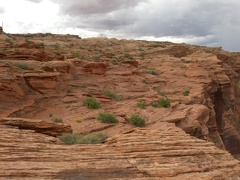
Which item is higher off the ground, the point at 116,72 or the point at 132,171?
the point at 116,72

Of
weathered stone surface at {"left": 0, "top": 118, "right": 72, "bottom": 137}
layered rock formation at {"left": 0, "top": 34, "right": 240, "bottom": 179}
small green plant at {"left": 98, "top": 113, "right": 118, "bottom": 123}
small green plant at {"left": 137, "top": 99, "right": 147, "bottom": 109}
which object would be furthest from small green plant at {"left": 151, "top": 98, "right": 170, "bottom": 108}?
weathered stone surface at {"left": 0, "top": 118, "right": 72, "bottom": 137}

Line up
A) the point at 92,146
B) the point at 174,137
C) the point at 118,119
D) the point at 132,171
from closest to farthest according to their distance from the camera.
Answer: the point at 132,171, the point at 92,146, the point at 174,137, the point at 118,119

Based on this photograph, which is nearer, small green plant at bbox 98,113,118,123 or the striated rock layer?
the striated rock layer

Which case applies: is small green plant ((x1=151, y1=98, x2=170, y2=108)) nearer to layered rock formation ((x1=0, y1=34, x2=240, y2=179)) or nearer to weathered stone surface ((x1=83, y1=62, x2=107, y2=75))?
layered rock formation ((x1=0, y1=34, x2=240, y2=179))

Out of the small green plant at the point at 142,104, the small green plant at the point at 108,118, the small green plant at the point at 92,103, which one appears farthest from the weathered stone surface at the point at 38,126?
the small green plant at the point at 142,104

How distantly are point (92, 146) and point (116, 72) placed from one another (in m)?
16.8

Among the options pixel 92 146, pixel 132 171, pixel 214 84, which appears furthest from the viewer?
pixel 214 84

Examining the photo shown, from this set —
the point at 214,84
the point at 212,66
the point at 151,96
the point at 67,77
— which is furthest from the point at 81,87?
the point at 212,66

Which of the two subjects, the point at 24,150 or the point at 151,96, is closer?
the point at 24,150

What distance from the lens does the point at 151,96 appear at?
2181cm

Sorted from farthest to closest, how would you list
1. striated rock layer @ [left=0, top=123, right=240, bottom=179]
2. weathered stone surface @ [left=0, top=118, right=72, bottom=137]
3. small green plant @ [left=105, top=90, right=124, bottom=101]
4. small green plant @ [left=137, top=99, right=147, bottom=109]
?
small green plant @ [left=105, top=90, right=124, bottom=101] → small green plant @ [left=137, top=99, right=147, bottom=109] → weathered stone surface @ [left=0, top=118, right=72, bottom=137] → striated rock layer @ [left=0, top=123, right=240, bottom=179]

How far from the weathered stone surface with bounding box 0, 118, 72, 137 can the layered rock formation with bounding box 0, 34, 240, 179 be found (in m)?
0.03

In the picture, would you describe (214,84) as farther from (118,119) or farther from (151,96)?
(118,119)

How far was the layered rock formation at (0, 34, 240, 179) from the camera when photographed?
777 centimetres
